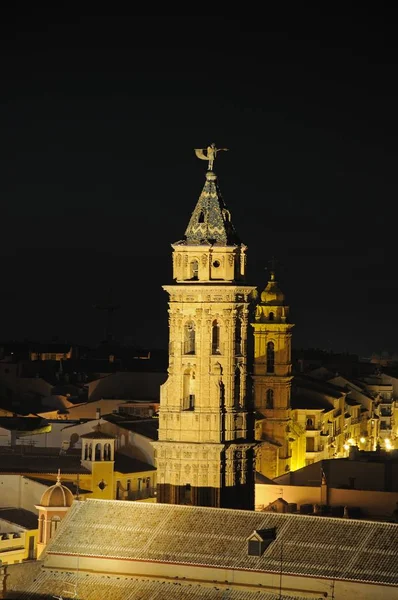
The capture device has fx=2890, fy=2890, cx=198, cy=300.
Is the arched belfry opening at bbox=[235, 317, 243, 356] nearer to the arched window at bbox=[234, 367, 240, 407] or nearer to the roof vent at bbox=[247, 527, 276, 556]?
the arched window at bbox=[234, 367, 240, 407]

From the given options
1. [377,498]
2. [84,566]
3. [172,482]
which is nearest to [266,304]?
[377,498]

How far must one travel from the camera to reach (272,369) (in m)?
112

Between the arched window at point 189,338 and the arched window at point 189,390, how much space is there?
0.60 meters

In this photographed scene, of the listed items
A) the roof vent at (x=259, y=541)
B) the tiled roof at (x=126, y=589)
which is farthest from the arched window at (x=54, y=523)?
the roof vent at (x=259, y=541)

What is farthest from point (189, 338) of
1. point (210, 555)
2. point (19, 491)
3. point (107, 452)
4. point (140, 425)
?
point (140, 425)

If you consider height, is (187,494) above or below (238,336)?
below

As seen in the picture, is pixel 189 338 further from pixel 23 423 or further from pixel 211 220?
pixel 23 423

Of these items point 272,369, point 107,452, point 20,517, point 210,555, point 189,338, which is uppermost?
point 189,338

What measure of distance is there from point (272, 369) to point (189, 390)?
110 feet

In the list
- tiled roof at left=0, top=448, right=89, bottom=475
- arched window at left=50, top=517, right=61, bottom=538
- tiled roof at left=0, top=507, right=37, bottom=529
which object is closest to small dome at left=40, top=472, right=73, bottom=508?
arched window at left=50, top=517, right=61, bottom=538

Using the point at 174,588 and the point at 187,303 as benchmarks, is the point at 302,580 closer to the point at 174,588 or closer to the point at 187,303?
the point at 174,588

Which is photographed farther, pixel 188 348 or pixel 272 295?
pixel 272 295

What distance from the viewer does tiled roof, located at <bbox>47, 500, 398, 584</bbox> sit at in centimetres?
6769

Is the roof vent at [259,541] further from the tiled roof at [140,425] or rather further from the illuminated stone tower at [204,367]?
the tiled roof at [140,425]
